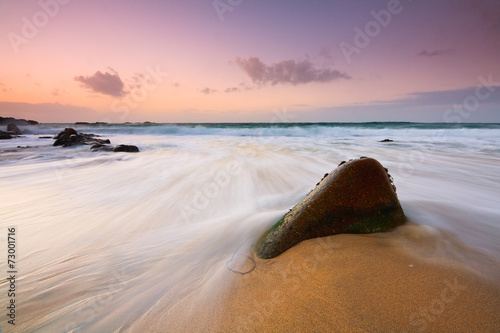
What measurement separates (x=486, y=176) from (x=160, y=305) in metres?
8.53

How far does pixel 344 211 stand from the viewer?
2.27m

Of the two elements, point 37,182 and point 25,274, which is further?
point 37,182

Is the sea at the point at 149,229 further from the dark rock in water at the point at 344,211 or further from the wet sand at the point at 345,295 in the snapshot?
the dark rock in water at the point at 344,211

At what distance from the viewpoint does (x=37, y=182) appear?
5840mm

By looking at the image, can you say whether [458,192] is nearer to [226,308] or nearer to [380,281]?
[380,281]

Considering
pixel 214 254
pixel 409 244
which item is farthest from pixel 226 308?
pixel 409 244

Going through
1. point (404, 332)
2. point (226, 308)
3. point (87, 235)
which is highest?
point (404, 332)

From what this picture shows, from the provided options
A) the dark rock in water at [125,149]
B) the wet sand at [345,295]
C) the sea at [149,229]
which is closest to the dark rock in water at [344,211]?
the wet sand at [345,295]

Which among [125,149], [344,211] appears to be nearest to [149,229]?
[344,211]

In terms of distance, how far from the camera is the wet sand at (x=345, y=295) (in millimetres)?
1389

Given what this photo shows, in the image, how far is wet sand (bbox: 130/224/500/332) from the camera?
1389 mm

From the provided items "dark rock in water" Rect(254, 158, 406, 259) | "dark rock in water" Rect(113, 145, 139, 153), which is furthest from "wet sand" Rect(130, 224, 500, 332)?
"dark rock in water" Rect(113, 145, 139, 153)

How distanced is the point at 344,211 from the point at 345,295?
0.87 m

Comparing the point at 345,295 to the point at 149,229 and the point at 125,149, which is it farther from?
the point at 125,149
